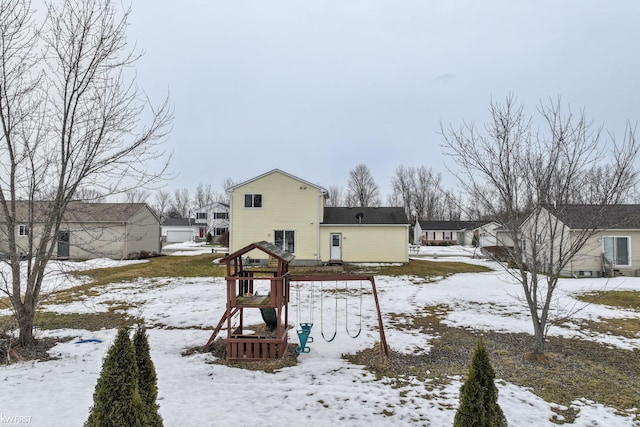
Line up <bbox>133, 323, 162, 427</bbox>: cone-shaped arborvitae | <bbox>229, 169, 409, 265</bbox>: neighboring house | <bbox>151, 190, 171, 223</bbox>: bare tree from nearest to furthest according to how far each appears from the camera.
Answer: <bbox>133, 323, 162, 427</bbox>: cone-shaped arborvitae → <bbox>229, 169, 409, 265</bbox>: neighboring house → <bbox>151, 190, 171, 223</bbox>: bare tree

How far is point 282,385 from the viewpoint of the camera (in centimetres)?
548

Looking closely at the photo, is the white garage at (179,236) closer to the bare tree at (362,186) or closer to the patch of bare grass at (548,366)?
the bare tree at (362,186)

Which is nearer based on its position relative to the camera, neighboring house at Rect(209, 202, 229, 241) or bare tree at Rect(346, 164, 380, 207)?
neighboring house at Rect(209, 202, 229, 241)

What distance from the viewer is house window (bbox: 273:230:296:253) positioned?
867 inches

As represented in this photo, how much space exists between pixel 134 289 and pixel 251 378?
1033cm

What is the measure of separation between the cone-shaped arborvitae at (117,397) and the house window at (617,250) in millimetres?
22053

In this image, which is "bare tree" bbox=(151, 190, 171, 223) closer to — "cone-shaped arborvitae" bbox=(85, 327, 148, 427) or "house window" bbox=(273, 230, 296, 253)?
"house window" bbox=(273, 230, 296, 253)

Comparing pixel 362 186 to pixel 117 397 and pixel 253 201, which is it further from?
pixel 117 397

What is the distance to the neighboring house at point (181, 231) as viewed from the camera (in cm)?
5371

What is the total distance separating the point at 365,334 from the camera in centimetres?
840

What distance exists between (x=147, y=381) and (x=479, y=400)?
3.05 meters

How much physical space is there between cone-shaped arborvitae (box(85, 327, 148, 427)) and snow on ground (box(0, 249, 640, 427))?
1.49 metres

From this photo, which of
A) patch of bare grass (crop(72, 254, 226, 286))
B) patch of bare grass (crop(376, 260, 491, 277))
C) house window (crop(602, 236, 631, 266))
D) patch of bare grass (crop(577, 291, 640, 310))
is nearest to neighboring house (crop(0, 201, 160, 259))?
patch of bare grass (crop(72, 254, 226, 286))

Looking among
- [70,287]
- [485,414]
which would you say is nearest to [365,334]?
[485,414]
